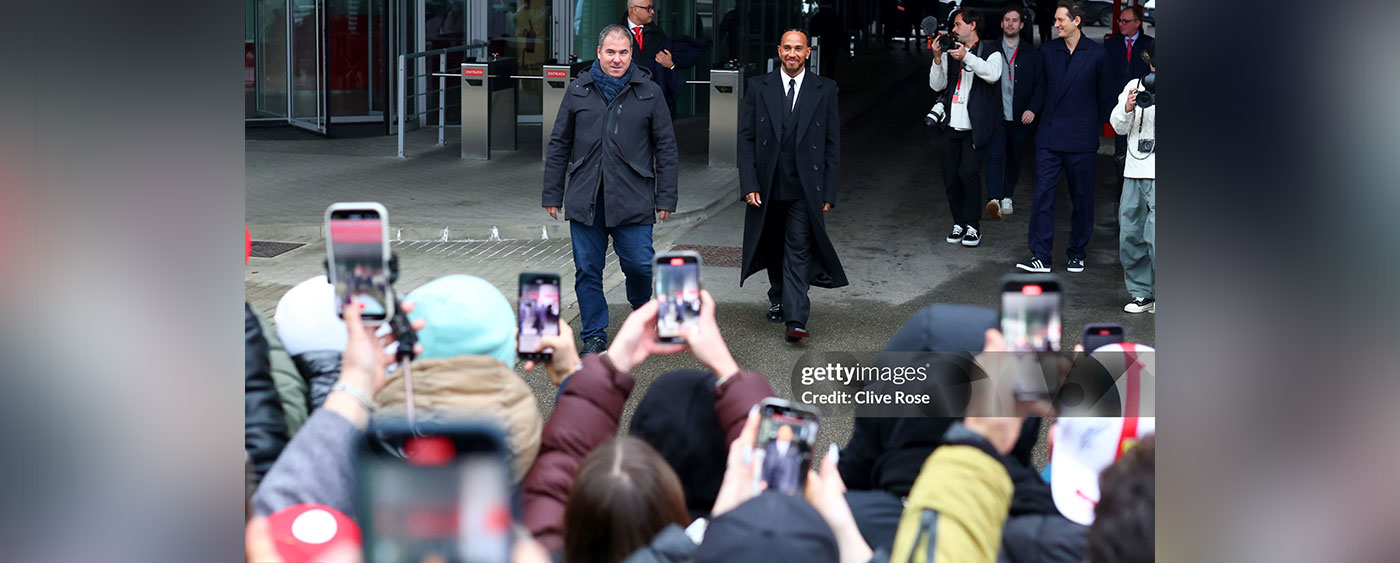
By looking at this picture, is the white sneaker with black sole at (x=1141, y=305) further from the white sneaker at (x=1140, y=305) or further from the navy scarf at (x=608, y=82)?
the navy scarf at (x=608, y=82)

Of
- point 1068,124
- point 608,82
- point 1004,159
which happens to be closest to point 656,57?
point 1004,159

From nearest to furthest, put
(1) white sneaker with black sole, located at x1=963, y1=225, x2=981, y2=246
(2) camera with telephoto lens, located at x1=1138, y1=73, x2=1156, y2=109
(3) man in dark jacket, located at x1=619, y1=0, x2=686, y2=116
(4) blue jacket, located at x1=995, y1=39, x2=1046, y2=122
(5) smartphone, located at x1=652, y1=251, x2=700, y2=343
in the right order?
(5) smartphone, located at x1=652, y1=251, x2=700, y2=343
(2) camera with telephoto lens, located at x1=1138, y1=73, x2=1156, y2=109
(4) blue jacket, located at x1=995, y1=39, x2=1046, y2=122
(1) white sneaker with black sole, located at x1=963, y1=225, x2=981, y2=246
(3) man in dark jacket, located at x1=619, y1=0, x2=686, y2=116

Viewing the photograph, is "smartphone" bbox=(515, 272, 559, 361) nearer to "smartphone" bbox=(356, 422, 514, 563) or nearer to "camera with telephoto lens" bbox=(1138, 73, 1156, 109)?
"smartphone" bbox=(356, 422, 514, 563)

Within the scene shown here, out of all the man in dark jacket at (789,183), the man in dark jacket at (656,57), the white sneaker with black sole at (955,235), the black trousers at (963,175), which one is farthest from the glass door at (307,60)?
the black trousers at (963,175)

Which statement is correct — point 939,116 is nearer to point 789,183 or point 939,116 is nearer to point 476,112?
point 789,183

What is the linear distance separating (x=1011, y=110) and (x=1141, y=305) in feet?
3.83

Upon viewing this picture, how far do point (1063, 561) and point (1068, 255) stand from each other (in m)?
1.17

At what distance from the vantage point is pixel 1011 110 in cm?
479

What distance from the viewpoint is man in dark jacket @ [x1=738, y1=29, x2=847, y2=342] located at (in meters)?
5.72

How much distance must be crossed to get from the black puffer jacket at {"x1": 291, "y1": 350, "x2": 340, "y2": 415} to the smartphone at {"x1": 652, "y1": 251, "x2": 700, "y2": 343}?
2.08 ft

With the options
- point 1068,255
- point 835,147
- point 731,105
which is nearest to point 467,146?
point 731,105

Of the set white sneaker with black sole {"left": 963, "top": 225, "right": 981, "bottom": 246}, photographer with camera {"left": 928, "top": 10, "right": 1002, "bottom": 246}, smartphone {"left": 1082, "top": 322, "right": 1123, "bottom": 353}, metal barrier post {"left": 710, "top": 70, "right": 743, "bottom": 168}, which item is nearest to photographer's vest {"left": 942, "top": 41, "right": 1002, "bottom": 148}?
photographer with camera {"left": 928, "top": 10, "right": 1002, "bottom": 246}

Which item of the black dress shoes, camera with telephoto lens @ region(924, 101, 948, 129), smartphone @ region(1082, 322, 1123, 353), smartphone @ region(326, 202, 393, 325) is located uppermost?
camera with telephoto lens @ region(924, 101, 948, 129)
